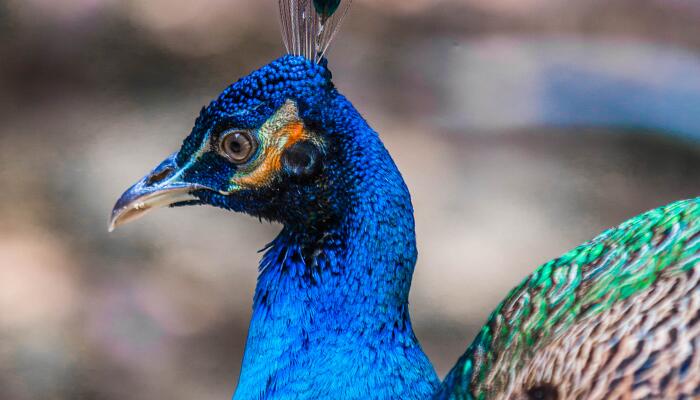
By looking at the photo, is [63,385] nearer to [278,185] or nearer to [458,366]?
[278,185]

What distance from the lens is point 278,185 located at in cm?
168

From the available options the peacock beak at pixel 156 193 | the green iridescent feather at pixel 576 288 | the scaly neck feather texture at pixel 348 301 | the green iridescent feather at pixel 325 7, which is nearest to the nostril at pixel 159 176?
the peacock beak at pixel 156 193

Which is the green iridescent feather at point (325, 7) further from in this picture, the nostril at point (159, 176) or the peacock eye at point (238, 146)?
the nostril at point (159, 176)

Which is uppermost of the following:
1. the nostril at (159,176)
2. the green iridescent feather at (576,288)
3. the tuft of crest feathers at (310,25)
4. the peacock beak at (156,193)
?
the tuft of crest feathers at (310,25)

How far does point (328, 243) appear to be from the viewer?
165 centimetres

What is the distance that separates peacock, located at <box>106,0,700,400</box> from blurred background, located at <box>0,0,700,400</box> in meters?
1.59

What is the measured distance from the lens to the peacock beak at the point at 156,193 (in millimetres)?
1708

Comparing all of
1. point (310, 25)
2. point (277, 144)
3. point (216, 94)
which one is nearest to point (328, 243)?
point (277, 144)

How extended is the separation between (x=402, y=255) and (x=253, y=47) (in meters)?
1.98

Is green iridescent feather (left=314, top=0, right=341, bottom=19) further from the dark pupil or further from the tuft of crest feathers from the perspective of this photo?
the dark pupil

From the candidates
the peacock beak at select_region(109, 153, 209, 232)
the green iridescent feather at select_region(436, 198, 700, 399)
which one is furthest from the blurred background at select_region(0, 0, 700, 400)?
the green iridescent feather at select_region(436, 198, 700, 399)

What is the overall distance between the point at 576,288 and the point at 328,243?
0.47 m

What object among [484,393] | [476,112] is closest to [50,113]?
[476,112]

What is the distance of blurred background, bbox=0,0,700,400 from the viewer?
3242 millimetres
